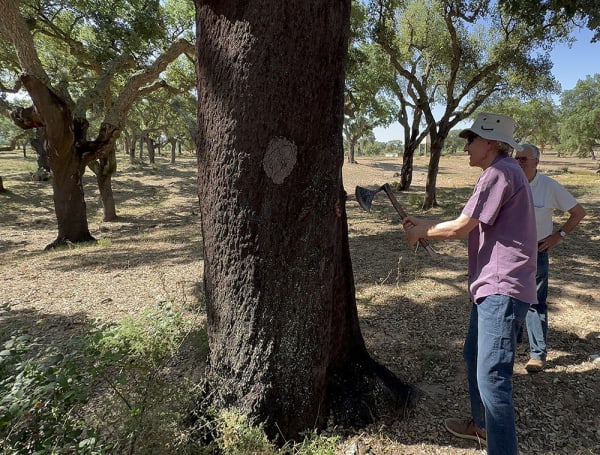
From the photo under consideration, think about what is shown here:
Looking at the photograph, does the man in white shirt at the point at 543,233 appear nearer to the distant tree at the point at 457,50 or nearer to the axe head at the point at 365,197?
the axe head at the point at 365,197

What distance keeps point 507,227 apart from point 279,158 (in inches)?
49.8

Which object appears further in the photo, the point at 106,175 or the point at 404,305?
the point at 106,175

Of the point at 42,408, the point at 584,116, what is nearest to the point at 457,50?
the point at 42,408

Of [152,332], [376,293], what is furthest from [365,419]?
[376,293]

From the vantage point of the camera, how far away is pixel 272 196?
6.39 feet

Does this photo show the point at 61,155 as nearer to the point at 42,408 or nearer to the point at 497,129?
the point at 42,408

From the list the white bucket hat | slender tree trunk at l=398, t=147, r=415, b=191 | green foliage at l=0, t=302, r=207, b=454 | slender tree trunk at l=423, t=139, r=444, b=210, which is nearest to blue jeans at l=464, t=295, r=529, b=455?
the white bucket hat

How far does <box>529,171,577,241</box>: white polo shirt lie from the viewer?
3131mm

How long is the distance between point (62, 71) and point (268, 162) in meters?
18.1

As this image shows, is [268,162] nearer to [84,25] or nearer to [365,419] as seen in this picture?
[365,419]

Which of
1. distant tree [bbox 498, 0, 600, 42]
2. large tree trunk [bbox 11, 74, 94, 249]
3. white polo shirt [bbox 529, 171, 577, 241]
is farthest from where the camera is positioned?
large tree trunk [bbox 11, 74, 94, 249]

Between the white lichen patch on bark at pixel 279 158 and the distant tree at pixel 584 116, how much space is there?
126 feet

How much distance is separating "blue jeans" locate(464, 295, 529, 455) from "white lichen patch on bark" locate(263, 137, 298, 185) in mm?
1286

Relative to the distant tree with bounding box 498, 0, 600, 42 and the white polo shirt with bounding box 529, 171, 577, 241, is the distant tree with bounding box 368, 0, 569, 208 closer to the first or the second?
the distant tree with bounding box 498, 0, 600, 42
